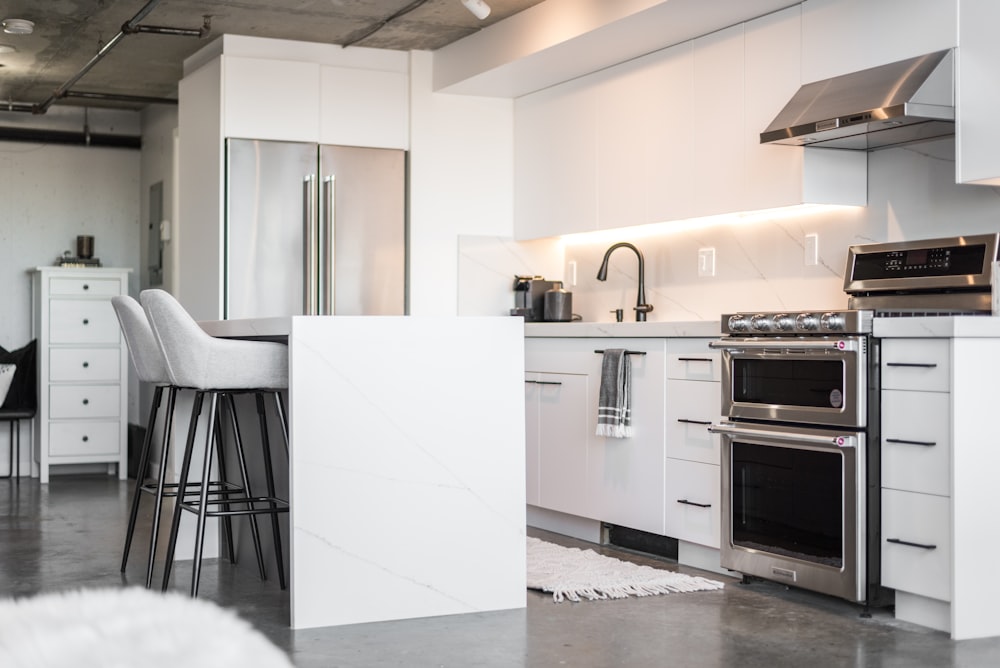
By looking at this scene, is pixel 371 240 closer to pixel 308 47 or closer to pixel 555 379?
pixel 308 47

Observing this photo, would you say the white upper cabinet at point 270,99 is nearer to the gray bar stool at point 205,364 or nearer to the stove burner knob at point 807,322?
the gray bar stool at point 205,364

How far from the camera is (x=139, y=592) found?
0.81 metres

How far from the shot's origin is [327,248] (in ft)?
20.3

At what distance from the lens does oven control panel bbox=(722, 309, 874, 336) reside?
3.66 m

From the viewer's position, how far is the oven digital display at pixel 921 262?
3.95 metres

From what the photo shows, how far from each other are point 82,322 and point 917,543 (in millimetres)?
5778

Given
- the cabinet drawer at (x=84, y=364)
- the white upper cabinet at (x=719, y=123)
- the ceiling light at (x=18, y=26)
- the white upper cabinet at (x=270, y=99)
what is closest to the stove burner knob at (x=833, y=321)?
the white upper cabinet at (x=719, y=123)

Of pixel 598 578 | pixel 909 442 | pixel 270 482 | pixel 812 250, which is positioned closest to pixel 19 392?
pixel 270 482

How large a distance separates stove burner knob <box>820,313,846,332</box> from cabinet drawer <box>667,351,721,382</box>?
0.65 meters

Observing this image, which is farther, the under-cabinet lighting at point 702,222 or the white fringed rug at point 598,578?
the under-cabinet lighting at point 702,222

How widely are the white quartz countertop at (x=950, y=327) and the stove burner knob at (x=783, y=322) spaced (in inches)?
16.6

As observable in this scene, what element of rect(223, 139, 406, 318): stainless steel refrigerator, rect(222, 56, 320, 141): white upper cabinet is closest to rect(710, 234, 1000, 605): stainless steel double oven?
rect(223, 139, 406, 318): stainless steel refrigerator

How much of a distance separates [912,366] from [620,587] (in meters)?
1.25

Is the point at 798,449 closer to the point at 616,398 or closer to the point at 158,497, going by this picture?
the point at 616,398
